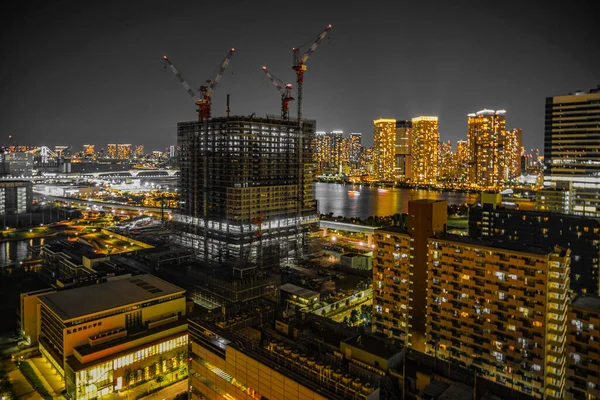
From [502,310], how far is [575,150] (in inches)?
770

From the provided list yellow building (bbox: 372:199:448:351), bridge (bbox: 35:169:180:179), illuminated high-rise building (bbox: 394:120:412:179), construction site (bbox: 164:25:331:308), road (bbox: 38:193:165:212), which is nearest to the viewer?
yellow building (bbox: 372:199:448:351)

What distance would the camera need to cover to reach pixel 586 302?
960 centimetres

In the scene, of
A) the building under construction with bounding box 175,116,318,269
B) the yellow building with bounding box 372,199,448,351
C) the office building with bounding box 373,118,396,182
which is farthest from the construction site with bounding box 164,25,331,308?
the office building with bounding box 373,118,396,182

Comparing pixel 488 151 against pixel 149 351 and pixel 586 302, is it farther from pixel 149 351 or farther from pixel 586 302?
pixel 149 351

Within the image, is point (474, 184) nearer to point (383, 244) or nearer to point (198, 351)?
point (383, 244)

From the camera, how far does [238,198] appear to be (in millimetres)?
19125

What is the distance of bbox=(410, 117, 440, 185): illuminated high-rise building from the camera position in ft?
235

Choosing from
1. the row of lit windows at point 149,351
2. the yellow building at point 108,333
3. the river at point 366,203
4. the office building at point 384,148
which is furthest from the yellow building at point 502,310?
the office building at point 384,148

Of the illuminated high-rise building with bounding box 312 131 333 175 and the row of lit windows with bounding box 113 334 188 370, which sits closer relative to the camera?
the row of lit windows with bounding box 113 334 188 370

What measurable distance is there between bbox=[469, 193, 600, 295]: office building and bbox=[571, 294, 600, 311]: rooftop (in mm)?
4629

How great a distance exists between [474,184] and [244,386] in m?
63.6

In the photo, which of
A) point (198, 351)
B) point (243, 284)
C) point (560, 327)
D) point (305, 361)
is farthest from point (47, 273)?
point (560, 327)

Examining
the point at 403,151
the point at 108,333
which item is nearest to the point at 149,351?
the point at 108,333

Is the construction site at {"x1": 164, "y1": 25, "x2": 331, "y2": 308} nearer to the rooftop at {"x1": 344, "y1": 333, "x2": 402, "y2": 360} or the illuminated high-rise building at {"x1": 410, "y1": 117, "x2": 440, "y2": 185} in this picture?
the rooftop at {"x1": 344, "y1": 333, "x2": 402, "y2": 360}
